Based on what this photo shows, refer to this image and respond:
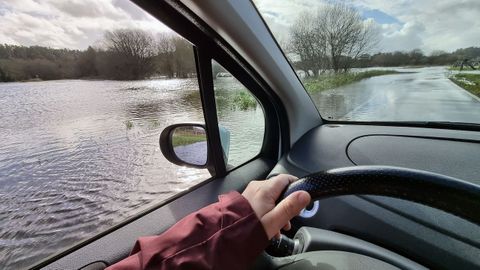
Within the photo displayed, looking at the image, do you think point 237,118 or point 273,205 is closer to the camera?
point 273,205

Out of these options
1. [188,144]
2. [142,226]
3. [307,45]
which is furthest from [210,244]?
[307,45]

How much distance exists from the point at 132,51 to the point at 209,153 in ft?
3.12

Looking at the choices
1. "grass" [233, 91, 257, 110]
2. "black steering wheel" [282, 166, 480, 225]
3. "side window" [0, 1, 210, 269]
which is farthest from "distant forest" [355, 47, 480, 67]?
"black steering wheel" [282, 166, 480, 225]

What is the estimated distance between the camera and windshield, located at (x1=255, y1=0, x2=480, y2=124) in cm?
197

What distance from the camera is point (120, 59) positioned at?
1645 millimetres

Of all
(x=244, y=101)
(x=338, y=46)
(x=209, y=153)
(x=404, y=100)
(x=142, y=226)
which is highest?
(x=338, y=46)

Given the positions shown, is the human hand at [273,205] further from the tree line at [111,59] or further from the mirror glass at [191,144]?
the mirror glass at [191,144]

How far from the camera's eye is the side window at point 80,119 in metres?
1.27

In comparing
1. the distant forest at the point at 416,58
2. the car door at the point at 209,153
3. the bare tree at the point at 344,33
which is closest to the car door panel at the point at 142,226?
the car door at the point at 209,153

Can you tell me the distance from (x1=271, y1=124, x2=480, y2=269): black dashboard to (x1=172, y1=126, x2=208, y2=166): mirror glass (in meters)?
0.65

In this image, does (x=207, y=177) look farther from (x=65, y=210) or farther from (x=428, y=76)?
(x=428, y=76)

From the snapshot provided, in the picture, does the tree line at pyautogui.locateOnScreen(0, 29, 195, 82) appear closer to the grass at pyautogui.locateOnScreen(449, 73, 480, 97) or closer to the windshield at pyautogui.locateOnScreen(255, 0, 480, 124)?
the windshield at pyautogui.locateOnScreen(255, 0, 480, 124)

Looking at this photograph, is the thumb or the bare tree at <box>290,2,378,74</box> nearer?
the thumb

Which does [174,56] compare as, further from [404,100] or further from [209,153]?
[404,100]
